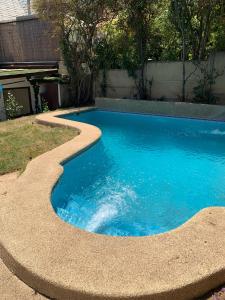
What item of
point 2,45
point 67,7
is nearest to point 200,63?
point 67,7

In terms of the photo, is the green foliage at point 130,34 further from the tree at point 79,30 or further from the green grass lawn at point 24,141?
the green grass lawn at point 24,141

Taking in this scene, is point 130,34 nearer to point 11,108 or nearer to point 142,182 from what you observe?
point 11,108

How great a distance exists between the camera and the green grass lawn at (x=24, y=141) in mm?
7419

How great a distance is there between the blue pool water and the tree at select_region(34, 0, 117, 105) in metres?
5.42

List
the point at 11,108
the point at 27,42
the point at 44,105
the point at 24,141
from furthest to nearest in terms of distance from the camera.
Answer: the point at 27,42
the point at 44,105
the point at 11,108
the point at 24,141

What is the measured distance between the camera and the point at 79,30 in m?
14.5

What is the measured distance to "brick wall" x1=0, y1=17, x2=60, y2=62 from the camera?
58.1 feet

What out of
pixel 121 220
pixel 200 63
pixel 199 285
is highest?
pixel 200 63

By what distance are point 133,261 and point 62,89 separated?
525 inches

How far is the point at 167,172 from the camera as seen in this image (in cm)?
781

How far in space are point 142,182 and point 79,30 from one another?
9.75m

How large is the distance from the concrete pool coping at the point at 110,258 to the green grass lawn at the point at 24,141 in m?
2.71

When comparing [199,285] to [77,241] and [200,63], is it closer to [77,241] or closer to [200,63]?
[77,241]

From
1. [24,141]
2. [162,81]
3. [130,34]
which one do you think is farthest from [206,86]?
[24,141]
